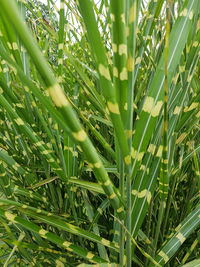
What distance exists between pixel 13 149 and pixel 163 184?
265 mm

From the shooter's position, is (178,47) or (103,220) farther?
(103,220)

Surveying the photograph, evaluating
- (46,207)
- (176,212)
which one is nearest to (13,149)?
(46,207)

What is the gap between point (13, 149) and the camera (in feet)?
1.44

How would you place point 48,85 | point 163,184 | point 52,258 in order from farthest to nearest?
point 52,258
point 163,184
point 48,85

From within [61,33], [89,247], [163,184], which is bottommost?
[89,247]

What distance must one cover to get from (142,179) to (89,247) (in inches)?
7.8

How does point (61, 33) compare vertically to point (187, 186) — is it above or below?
above

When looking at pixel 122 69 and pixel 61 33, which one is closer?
pixel 122 69

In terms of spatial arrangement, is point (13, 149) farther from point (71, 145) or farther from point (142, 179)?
point (142, 179)

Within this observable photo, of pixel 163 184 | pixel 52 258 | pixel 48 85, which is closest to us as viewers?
pixel 48 85

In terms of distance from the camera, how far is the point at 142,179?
0.25m

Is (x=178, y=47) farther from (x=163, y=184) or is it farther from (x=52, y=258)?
(x=52, y=258)

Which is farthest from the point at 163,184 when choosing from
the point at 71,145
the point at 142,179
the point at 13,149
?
the point at 13,149

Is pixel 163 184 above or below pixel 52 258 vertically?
above
